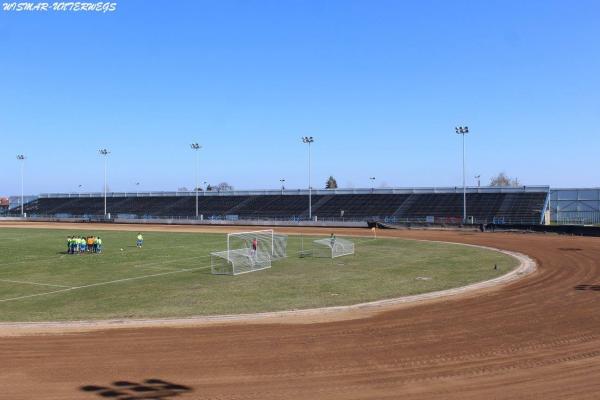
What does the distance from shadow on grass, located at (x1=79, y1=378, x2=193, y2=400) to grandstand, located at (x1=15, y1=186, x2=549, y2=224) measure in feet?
195

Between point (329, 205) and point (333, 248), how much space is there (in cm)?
6275

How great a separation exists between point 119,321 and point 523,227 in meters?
48.8

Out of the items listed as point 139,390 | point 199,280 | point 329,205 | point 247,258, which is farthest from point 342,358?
point 329,205

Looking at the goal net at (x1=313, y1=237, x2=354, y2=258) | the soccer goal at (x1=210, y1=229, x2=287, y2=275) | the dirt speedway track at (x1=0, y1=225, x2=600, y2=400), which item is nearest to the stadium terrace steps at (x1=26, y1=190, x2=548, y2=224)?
the goal net at (x1=313, y1=237, x2=354, y2=258)

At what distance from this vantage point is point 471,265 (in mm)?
30062

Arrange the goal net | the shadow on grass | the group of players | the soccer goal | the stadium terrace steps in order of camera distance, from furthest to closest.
→ 1. the stadium terrace steps
2. the group of players
3. the goal net
4. the soccer goal
5. the shadow on grass

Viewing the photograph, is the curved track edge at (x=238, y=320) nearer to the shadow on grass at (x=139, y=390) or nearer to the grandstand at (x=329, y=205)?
the shadow on grass at (x=139, y=390)

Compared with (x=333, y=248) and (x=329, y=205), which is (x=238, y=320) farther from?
(x=329, y=205)

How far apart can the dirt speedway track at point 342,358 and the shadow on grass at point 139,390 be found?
0.04 meters

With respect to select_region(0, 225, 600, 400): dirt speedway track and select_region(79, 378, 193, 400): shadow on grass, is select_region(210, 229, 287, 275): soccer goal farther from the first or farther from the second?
select_region(79, 378, 193, 400): shadow on grass

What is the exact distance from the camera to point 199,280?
26.0 m

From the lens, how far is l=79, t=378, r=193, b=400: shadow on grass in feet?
31.8

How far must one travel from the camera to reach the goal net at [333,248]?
116 ft

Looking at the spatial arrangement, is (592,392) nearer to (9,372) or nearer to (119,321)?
(9,372)
